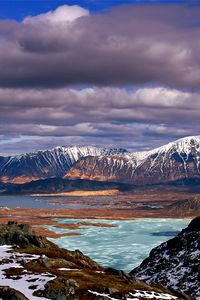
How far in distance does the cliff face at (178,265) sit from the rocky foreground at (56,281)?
27.8m

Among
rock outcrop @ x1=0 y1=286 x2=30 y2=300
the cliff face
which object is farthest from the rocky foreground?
the cliff face

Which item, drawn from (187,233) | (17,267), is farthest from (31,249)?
(187,233)

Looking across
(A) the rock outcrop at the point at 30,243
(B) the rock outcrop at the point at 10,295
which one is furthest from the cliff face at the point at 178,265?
(B) the rock outcrop at the point at 10,295

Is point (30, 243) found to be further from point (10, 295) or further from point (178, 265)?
point (10, 295)

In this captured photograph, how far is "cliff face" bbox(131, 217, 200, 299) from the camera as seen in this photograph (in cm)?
11131

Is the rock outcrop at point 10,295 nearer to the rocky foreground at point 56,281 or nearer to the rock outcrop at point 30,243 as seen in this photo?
the rocky foreground at point 56,281

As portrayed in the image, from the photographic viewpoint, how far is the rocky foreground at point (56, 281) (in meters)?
59.4

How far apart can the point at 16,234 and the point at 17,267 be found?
28915 mm

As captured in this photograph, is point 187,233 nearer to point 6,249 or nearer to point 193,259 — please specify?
point 193,259

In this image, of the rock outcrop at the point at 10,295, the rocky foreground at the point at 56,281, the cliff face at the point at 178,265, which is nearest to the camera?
the rock outcrop at the point at 10,295

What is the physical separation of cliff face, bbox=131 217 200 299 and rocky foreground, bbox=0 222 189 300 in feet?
91.1

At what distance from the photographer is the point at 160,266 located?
127812 millimetres

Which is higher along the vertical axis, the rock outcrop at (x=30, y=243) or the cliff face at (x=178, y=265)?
the rock outcrop at (x=30, y=243)

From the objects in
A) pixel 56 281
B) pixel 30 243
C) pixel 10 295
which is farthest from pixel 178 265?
pixel 10 295
